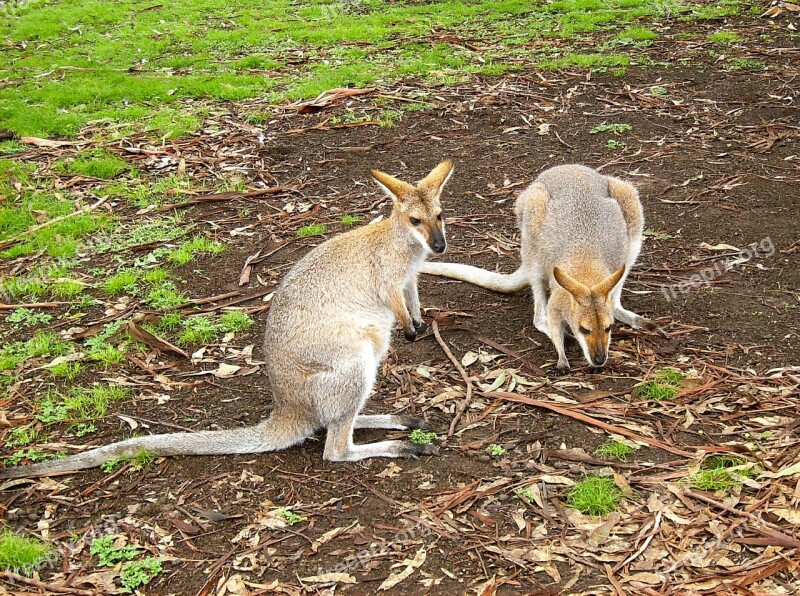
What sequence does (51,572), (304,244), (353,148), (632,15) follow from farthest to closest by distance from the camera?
(632,15) < (353,148) < (304,244) < (51,572)

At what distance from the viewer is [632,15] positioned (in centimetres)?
1186

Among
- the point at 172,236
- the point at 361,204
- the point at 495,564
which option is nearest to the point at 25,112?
the point at 172,236

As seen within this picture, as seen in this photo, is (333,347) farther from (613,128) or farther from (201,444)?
(613,128)

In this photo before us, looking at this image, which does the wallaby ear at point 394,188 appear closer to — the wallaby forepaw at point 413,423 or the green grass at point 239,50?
the wallaby forepaw at point 413,423

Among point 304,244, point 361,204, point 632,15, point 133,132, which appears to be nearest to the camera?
point 304,244

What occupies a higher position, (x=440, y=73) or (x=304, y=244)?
(x=440, y=73)

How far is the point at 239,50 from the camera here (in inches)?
473

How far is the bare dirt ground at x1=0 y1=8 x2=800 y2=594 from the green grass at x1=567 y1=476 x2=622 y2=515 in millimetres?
59

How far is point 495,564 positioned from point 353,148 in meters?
5.54

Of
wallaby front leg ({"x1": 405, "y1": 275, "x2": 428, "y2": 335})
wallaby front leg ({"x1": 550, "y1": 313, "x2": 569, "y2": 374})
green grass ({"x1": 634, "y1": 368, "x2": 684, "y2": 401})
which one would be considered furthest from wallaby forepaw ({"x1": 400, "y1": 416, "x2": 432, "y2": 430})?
green grass ({"x1": 634, "y1": 368, "x2": 684, "y2": 401})

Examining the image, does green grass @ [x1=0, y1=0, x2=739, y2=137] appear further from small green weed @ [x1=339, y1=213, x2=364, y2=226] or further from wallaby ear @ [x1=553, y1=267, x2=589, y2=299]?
wallaby ear @ [x1=553, y1=267, x2=589, y2=299]

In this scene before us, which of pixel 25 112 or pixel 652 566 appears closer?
pixel 652 566

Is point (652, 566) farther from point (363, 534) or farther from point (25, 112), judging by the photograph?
point (25, 112)

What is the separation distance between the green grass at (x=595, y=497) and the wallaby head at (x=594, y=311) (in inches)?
37.5
